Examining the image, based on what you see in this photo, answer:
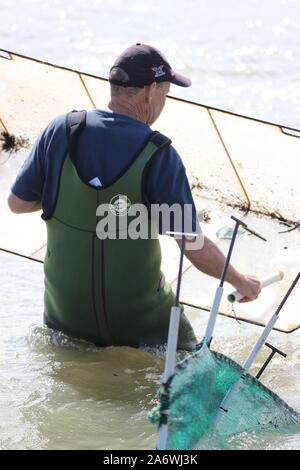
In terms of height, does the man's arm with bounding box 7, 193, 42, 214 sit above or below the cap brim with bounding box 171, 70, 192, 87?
below

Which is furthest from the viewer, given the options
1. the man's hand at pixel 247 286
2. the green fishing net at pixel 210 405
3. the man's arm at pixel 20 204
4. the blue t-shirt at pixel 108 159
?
the man's arm at pixel 20 204

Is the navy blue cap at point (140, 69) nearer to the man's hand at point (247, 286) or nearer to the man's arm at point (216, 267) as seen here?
the man's arm at point (216, 267)

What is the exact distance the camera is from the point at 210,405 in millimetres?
4176

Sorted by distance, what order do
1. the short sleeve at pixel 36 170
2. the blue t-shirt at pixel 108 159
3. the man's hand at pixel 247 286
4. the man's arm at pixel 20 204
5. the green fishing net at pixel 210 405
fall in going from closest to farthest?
the green fishing net at pixel 210 405
the blue t-shirt at pixel 108 159
the man's hand at pixel 247 286
the short sleeve at pixel 36 170
the man's arm at pixel 20 204

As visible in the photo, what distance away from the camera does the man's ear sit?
4535mm

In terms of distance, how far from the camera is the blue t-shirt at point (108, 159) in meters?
4.41

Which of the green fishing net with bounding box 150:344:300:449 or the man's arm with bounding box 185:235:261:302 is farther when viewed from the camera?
the man's arm with bounding box 185:235:261:302

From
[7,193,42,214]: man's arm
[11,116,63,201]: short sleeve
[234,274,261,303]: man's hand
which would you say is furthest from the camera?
[7,193,42,214]: man's arm

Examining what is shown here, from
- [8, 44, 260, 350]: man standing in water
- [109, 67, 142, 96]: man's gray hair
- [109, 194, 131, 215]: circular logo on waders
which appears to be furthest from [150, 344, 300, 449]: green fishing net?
[109, 67, 142, 96]: man's gray hair

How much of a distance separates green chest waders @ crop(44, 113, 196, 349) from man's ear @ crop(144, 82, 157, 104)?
19cm

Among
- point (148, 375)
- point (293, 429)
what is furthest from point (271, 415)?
point (148, 375)

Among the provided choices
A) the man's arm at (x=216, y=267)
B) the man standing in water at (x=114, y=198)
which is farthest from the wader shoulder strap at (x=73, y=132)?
the man's arm at (x=216, y=267)

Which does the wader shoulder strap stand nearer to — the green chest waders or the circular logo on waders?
the green chest waders
